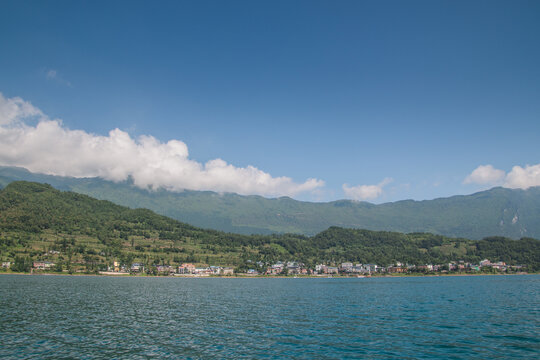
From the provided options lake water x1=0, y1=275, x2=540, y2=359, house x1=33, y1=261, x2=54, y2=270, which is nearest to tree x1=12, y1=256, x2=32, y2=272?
house x1=33, y1=261, x2=54, y2=270

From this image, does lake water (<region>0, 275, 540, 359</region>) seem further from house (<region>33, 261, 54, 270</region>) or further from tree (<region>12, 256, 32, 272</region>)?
house (<region>33, 261, 54, 270</region>)

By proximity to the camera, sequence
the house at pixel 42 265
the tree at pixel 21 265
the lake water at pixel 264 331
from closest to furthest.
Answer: the lake water at pixel 264 331, the tree at pixel 21 265, the house at pixel 42 265

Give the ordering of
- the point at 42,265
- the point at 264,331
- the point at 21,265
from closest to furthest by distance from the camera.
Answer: the point at 264,331 → the point at 21,265 → the point at 42,265

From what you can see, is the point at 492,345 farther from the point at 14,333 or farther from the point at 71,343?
the point at 14,333

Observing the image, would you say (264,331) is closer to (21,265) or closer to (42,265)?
(21,265)

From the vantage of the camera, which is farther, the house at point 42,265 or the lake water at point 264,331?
the house at point 42,265

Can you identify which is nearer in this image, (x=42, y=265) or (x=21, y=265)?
(x=21, y=265)

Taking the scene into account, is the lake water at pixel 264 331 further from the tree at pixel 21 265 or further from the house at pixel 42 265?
the house at pixel 42 265

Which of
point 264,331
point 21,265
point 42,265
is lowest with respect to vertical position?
point 264,331

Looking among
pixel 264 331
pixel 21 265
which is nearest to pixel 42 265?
pixel 21 265

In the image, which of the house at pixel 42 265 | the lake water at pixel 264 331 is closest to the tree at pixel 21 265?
the house at pixel 42 265

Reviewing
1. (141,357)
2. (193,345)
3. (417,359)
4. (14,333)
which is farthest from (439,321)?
(14,333)

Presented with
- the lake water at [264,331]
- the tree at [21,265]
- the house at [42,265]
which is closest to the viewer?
the lake water at [264,331]

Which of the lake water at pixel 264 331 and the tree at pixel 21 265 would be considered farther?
the tree at pixel 21 265
